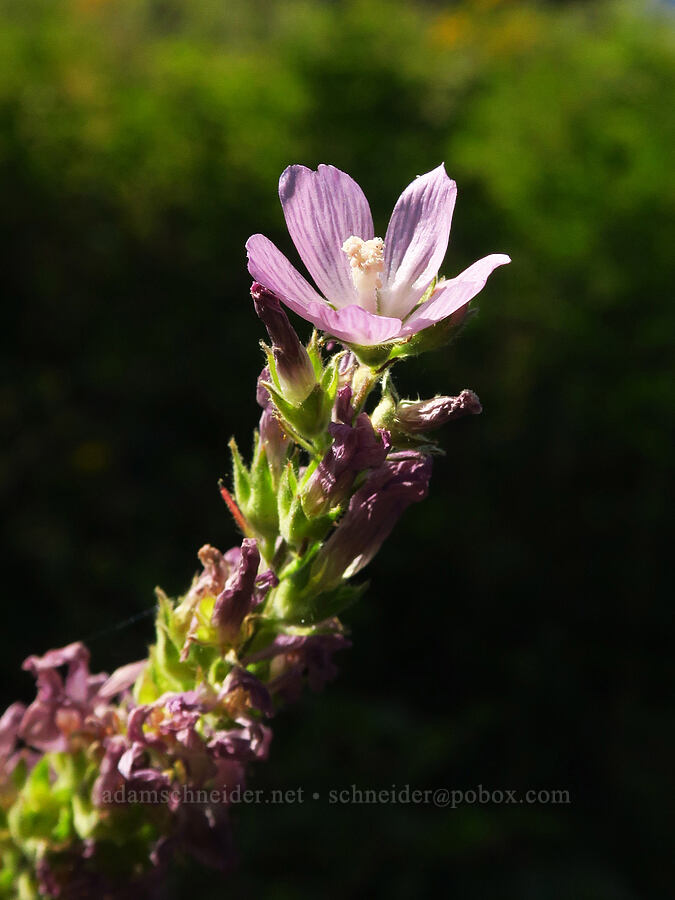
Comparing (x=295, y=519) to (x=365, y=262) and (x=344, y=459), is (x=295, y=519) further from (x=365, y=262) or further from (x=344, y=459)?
(x=365, y=262)

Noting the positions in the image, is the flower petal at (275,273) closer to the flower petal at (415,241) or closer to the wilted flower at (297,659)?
the flower petal at (415,241)

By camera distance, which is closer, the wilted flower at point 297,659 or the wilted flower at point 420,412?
the wilted flower at point 420,412

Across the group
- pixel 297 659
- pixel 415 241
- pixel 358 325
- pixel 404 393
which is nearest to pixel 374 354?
pixel 358 325

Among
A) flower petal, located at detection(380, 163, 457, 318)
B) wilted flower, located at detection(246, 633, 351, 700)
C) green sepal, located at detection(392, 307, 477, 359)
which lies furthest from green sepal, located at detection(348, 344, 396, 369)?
wilted flower, located at detection(246, 633, 351, 700)

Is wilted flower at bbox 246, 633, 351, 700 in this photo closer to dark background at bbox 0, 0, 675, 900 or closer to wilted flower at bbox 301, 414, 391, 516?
wilted flower at bbox 301, 414, 391, 516

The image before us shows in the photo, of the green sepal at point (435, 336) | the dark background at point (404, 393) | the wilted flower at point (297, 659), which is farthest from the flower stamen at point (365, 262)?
the dark background at point (404, 393)
